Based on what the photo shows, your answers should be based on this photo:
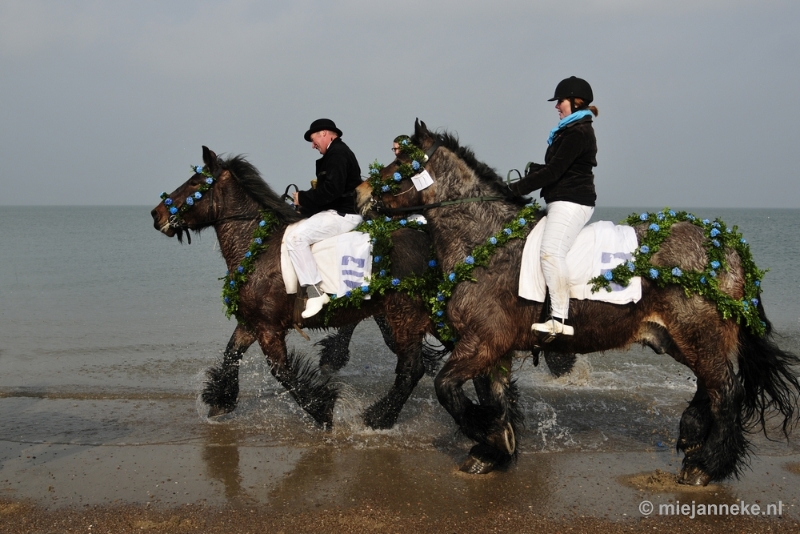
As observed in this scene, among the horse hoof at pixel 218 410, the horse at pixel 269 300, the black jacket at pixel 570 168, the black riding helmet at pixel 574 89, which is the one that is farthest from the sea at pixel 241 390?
the black riding helmet at pixel 574 89

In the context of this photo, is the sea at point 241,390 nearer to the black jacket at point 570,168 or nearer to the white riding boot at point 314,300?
the white riding boot at point 314,300

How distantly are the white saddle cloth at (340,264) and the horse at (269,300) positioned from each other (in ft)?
0.54

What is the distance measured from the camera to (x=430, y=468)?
19.2ft

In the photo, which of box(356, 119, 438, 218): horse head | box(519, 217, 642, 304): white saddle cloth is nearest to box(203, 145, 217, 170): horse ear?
box(356, 119, 438, 218): horse head

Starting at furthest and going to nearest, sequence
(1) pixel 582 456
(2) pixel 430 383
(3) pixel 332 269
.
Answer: (2) pixel 430 383
(3) pixel 332 269
(1) pixel 582 456

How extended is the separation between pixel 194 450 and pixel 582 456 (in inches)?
133

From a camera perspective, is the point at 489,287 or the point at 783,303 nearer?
the point at 489,287

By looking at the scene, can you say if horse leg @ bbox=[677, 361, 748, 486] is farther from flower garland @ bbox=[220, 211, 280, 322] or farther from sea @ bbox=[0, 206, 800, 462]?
flower garland @ bbox=[220, 211, 280, 322]

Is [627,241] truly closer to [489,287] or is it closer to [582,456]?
[489,287]

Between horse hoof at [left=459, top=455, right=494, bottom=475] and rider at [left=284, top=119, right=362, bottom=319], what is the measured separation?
77.0 inches

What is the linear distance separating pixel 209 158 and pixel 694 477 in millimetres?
5329

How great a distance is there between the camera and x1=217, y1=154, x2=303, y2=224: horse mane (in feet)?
23.4

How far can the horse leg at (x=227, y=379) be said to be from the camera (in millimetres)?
7129

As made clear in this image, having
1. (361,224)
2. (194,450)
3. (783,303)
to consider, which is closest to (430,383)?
(361,224)
